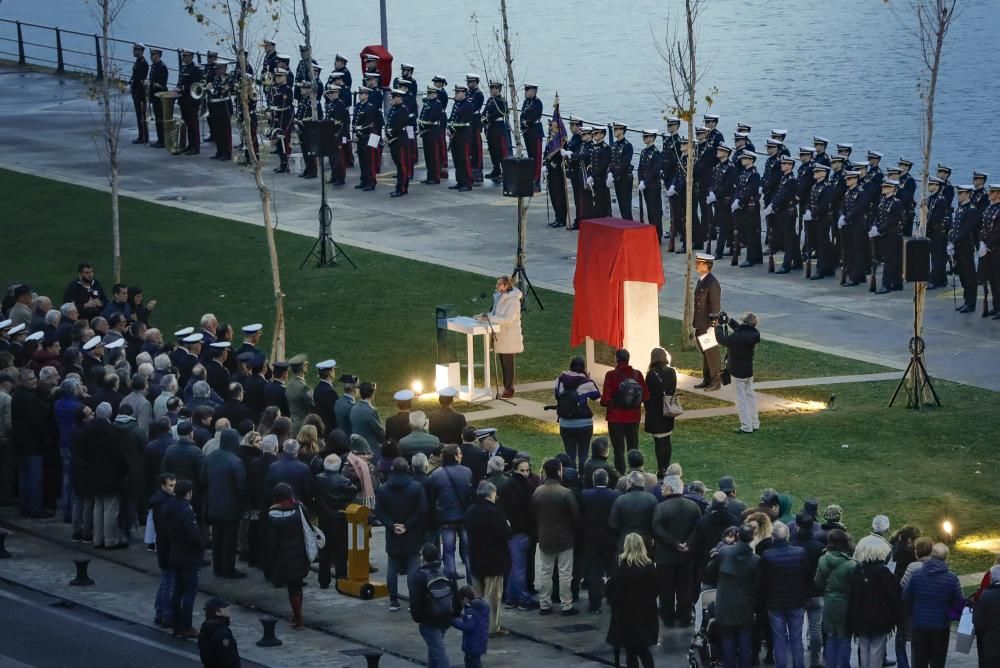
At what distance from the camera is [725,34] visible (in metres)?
109

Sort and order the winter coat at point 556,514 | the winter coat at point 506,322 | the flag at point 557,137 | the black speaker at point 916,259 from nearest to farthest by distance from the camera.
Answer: the winter coat at point 556,514, the black speaker at point 916,259, the winter coat at point 506,322, the flag at point 557,137

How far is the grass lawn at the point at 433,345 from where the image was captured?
70.0 feet

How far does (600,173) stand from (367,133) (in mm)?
5126

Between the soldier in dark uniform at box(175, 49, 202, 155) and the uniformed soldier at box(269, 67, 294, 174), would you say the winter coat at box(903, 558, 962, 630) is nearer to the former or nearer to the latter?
the uniformed soldier at box(269, 67, 294, 174)

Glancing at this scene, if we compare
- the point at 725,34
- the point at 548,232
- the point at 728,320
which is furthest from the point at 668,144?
the point at 725,34

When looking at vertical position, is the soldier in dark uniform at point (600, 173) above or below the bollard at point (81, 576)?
above

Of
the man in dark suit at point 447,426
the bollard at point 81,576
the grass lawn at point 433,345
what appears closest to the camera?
the bollard at point 81,576

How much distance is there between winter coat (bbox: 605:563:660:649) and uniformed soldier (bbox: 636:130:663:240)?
18.2 metres

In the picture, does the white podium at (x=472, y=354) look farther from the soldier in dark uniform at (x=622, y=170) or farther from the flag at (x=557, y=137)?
the flag at (x=557, y=137)

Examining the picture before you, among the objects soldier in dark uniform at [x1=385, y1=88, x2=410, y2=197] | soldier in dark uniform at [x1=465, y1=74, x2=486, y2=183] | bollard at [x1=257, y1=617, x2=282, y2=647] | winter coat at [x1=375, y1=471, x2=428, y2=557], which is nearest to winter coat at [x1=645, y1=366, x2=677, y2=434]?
winter coat at [x1=375, y1=471, x2=428, y2=557]

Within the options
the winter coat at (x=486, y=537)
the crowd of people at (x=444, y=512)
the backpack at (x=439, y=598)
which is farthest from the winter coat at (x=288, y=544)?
the backpack at (x=439, y=598)

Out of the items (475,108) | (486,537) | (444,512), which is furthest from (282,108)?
(486,537)

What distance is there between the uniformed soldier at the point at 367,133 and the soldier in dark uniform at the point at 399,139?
0.24 metres

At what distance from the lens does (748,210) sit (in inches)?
1277
